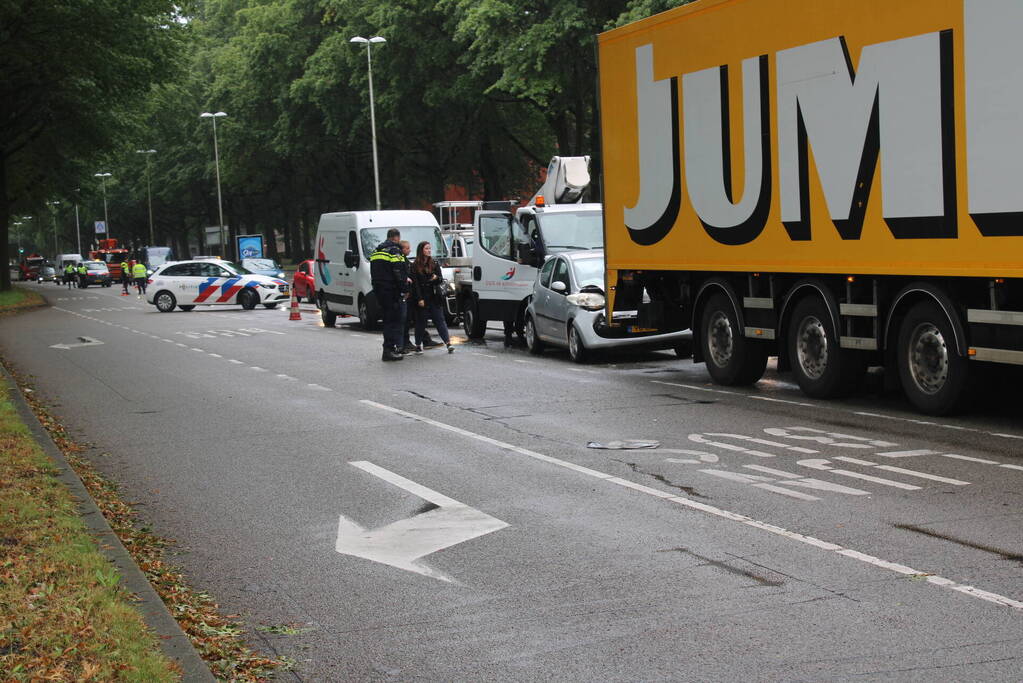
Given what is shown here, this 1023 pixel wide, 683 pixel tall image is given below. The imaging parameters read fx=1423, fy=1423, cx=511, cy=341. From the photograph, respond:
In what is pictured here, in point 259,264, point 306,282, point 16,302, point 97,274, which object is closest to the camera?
point 306,282

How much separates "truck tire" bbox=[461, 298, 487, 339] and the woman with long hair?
3.71 feet

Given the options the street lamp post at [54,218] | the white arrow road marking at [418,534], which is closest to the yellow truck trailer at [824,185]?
the white arrow road marking at [418,534]

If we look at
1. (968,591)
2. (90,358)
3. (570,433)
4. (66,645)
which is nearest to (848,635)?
(968,591)

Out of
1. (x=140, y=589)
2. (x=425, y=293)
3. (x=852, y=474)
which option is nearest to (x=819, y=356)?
(x=852, y=474)

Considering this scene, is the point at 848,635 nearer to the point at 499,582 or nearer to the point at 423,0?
the point at 499,582

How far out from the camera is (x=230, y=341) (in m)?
27.0

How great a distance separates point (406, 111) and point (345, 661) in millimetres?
46877

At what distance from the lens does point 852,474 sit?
942 centimetres

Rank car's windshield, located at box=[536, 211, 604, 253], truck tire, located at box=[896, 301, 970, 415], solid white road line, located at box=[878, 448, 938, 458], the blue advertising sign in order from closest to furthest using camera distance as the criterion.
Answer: solid white road line, located at box=[878, 448, 938, 458] < truck tire, located at box=[896, 301, 970, 415] < car's windshield, located at box=[536, 211, 604, 253] < the blue advertising sign

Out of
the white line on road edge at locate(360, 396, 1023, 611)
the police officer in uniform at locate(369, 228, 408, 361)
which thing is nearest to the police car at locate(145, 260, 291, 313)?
the police officer in uniform at locate(369, 228, 408, 361)

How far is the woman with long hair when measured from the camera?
75.0 ft

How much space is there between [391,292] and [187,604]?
14924 mm

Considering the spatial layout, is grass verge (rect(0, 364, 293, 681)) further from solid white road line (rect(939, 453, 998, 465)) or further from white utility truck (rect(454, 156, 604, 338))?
white utility truck (rect(454, 156, 604, 338))

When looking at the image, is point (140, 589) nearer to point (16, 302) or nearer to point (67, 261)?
point (16, 302)
